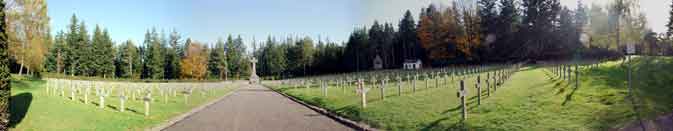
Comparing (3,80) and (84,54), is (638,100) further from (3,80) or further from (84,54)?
(84,54)

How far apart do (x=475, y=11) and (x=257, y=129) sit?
215 ft

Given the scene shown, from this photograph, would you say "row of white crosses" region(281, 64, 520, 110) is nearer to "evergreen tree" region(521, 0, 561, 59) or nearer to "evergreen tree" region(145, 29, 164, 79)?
"evergreen tree" region(521, 0, 561, 59)

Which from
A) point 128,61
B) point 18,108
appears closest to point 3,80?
point 18,108

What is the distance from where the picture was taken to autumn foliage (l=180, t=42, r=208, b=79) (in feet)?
328

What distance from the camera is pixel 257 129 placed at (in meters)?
14.9

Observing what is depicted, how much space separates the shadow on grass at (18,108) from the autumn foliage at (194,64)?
7924 centimetres

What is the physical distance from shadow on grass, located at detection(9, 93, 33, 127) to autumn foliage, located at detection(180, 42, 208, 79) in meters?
79.2

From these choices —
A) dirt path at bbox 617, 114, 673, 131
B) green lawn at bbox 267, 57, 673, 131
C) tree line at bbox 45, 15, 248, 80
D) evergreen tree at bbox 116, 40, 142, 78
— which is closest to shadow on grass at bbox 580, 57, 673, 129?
green lawn at bbox 267, 57, 673, 131

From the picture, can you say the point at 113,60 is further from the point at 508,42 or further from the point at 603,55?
the point at 603,55

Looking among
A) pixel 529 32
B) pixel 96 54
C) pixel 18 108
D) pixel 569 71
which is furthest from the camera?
pixel 96 54

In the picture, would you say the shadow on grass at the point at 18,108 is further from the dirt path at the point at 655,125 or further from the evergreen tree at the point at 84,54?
the evergreen tree at the point at 84,54

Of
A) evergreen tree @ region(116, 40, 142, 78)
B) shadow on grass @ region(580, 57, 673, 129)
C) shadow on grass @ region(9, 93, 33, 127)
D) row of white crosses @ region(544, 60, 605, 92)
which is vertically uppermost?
evergreen tree @ region(116, 40, 142, 78)

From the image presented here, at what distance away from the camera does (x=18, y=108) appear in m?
18.1

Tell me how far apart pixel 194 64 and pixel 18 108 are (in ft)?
278
